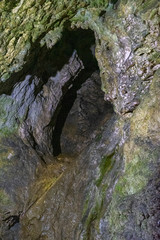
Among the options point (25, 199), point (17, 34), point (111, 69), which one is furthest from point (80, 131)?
point (17, 34)

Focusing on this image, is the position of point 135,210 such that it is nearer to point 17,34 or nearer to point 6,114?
point 17,34

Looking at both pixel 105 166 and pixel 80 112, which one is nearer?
pixel 105 166

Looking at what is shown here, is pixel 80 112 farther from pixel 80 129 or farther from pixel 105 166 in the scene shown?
pixel 105 166

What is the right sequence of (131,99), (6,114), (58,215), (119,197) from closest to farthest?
1. (119,197)
2. (131,99)
3. (58,215)
4. (6,114)

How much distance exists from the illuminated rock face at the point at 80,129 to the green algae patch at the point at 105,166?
0.01 m

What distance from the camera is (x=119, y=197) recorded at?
6.18ft

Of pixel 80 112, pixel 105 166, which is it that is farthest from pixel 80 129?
pixel 105 166

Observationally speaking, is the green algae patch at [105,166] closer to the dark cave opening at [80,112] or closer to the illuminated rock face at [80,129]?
the illuminated rock face at [80,129]

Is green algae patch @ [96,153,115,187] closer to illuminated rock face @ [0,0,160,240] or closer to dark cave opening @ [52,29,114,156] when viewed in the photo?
illuminated rock face @ [0,0,160,240]

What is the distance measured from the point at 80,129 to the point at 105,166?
5.39 feet

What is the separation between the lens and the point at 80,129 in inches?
159

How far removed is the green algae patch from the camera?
2.37m

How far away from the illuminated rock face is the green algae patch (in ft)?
0.04

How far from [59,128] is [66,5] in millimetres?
2250
